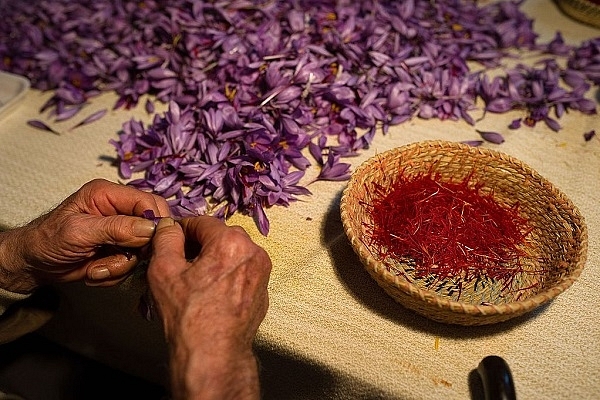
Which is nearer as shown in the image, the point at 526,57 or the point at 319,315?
the point at 319,315

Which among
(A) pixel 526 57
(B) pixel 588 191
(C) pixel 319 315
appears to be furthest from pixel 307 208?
(A) pixel 526 57

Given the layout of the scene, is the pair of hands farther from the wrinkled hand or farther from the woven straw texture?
the woven straw texture

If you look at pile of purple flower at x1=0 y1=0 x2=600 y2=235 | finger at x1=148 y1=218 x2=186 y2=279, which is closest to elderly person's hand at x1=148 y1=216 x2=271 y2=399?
finger at x1=148 y1=218 x2=186 y2=279

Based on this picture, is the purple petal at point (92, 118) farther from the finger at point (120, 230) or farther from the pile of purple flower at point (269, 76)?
the finger at point (120, 230)

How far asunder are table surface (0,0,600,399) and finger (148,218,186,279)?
6.9 inches

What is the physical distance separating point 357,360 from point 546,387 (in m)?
0.24

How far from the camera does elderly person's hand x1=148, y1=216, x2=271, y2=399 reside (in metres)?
0.53

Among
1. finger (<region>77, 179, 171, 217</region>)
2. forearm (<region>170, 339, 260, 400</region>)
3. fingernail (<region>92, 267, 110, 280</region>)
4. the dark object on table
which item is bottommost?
the dark object on table

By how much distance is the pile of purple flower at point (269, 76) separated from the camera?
0.89 meters

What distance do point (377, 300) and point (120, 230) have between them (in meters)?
0.38

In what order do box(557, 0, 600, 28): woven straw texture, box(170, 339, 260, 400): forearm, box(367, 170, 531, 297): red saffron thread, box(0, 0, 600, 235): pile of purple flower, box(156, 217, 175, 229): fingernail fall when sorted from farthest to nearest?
box(557, 0, 600, 28): woven straw texture → box(0, 0, 600, 235): pile of purple flower → box(367, 170, 531, 297): red saffron thread → box(156, 217, 175, 229): fingernail → box(170, 339, 260, 400): forearm

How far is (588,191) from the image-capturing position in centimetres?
90

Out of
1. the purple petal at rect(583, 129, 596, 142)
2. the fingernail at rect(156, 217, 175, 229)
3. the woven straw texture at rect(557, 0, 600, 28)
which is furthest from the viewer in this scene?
the woven straw texture at rect(557, 0, 600, 28)

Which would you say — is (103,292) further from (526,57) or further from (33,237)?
(526,57)
